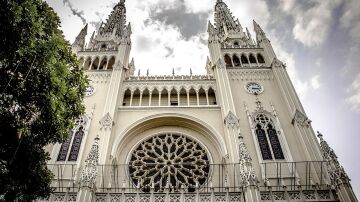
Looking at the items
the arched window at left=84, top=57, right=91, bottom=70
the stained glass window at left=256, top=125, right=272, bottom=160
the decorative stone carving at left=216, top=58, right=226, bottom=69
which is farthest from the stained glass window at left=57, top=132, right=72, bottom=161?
the decorative stone carving at left=216, top=58, right=226, bottom=69

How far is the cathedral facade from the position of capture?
14476 mm

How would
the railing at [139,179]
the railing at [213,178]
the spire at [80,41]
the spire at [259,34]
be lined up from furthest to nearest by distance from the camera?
1. the spire at [259,34]
2. the spire at [80,41]
3. the railing at [139,179]
4. the railing at [213,178]

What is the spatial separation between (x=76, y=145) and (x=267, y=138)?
12130mm

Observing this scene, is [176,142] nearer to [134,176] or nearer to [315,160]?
[134,176]

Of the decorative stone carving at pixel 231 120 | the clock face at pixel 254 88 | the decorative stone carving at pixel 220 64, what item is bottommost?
the decorative stone carving at pixel 231 120

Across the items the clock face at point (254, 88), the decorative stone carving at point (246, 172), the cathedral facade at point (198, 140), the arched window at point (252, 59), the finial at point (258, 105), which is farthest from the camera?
the arched window at point (252, 59)

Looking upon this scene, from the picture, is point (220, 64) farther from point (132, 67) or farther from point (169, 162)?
point (132, 67)

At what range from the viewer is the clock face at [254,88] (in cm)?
2204

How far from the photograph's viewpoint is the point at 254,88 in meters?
22.3

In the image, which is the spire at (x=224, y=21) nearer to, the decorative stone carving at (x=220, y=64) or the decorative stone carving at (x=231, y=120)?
the decorative stone carving at (x=220, y=64)

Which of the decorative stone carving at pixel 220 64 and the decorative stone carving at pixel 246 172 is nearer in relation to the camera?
the decorative stone carving at pixel 246 172

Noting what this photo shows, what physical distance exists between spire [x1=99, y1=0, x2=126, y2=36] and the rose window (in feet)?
57.4

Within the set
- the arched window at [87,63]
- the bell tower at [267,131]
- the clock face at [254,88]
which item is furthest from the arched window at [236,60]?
the arched window at [87,63]

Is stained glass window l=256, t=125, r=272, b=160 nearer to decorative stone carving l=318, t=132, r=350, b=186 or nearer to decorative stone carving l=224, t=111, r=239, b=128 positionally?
decorative stone carving l=224, t=111, r=239, b=128
